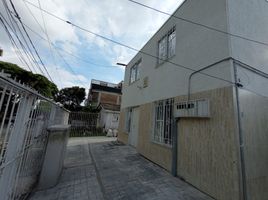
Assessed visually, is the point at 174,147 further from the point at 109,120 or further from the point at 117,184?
the point at 109,120

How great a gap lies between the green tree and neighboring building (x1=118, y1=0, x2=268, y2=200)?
22.8 m

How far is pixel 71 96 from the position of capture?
81.8ft

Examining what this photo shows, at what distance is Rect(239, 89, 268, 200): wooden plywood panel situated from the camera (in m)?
2.79

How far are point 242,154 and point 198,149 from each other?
0.93 m

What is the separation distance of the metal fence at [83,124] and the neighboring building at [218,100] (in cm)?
967

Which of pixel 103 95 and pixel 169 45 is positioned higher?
pixel 103 95

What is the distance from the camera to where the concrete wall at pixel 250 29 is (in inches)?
127

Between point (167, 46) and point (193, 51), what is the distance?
181 centimetres

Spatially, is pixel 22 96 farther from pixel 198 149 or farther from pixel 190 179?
pixel 190 179

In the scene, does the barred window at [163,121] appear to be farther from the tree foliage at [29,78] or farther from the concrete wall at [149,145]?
the tree foliage at [29,78]

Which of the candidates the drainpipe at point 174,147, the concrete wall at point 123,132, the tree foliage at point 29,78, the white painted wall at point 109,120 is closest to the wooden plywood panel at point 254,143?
the drainpipe at point 174,147

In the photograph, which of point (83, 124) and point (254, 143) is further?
point (83, 124)

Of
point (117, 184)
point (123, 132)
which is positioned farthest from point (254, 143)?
point (123, 132)

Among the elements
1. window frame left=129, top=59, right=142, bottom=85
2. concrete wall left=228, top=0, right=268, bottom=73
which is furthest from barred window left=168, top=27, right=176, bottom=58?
window frame left=129, top=59, right=142, bottom=85
